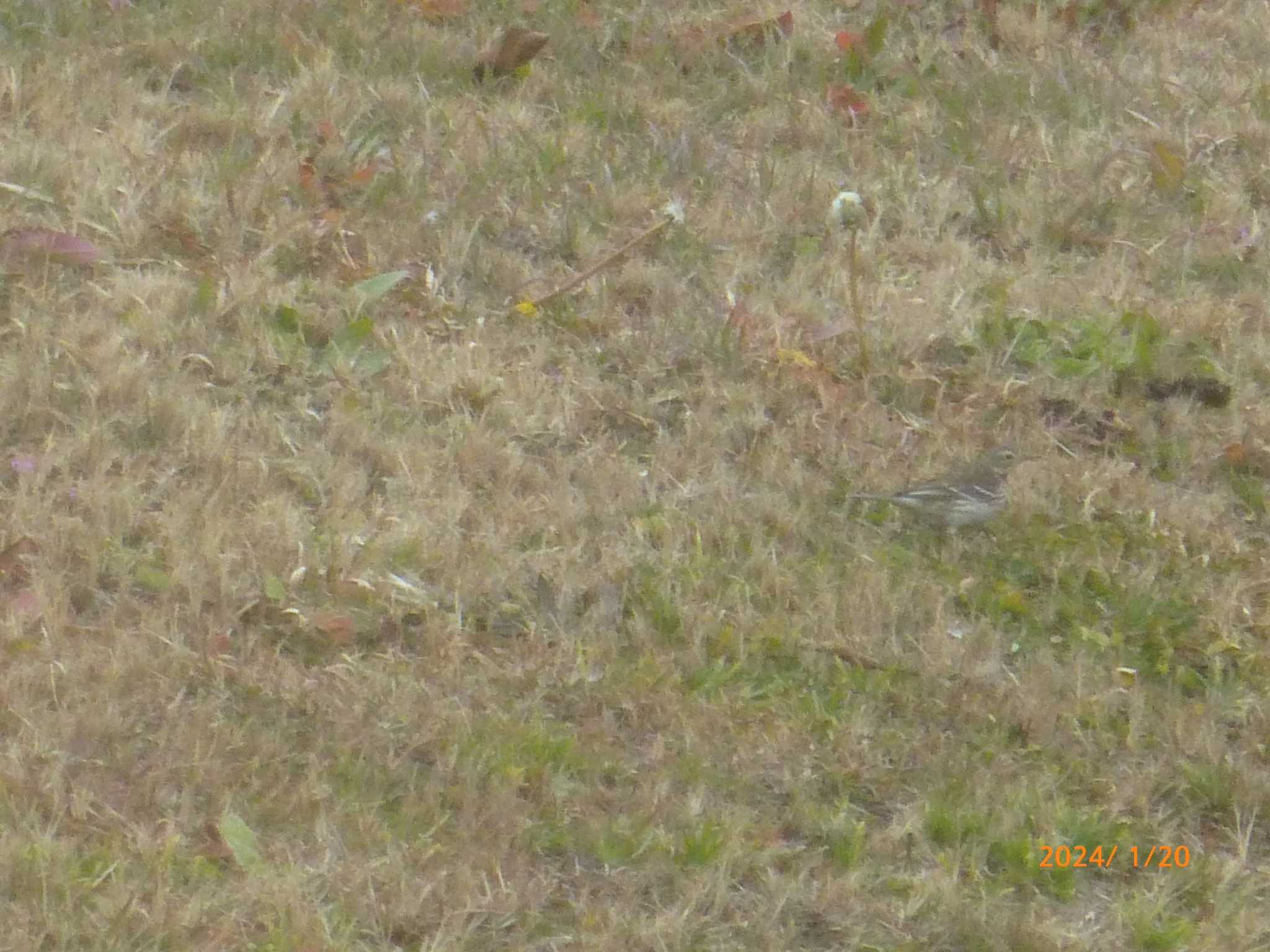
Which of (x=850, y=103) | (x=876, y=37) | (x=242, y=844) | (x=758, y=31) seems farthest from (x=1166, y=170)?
(x=242, y=844)

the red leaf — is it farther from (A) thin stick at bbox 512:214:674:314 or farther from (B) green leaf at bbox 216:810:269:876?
(B) green leaf at bbox 216:810:269:876

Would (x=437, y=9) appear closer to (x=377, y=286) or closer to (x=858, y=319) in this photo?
(x=377, y=286)

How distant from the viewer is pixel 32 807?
12.9ft

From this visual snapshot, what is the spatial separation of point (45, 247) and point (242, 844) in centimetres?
259

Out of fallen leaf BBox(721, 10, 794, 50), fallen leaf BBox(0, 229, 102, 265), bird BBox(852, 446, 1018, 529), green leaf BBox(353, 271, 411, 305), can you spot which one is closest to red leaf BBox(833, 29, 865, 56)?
fallen leaf BBox(721, 10, 794, 50)

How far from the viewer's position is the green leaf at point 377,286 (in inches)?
Result: 235

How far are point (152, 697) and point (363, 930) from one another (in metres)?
0.87

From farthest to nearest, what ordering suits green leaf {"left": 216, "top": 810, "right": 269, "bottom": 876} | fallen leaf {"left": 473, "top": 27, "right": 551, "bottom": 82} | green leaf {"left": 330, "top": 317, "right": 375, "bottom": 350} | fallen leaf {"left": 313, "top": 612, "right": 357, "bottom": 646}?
fallen leaf {"left": 473, "top": 27, "right": 551, "bottom": 82}
green leaf {"left": 330, "top": 317, "right": 375, "bottom": 350}
fallen leaf {"left": 313, "top": 612, "right": 357, "bottom": 646}
green leaf {"left": 216, "top": 810, "right": 269, "bottom": 876}

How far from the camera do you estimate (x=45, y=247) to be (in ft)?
19.1

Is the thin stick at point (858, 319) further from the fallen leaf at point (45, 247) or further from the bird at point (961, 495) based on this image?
the fallen leaf at point (45, 247)

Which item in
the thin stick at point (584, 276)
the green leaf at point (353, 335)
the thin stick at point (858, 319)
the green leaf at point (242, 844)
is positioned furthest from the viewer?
the thin stick at point (584, 276)

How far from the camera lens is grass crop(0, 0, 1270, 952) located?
4.08m

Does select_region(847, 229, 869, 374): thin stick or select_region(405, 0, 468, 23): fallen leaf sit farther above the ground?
select_region(405, 0, 468, 23): fallen leaf

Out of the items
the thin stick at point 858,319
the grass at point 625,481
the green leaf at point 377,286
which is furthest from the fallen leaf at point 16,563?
the thin stick at point 858,319
